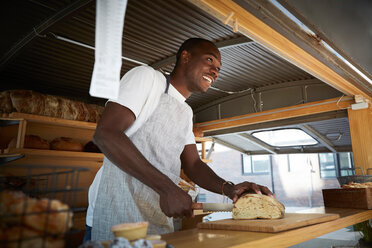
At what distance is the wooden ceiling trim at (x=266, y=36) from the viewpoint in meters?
1.72

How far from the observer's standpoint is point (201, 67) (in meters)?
1.75

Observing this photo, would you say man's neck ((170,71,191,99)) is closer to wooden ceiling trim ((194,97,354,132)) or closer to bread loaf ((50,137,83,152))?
bread loaf ((50,137,83,152))

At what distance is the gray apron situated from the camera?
4.76ft

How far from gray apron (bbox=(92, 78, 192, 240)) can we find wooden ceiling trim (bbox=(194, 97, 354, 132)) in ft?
9.23

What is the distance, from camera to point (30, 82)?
148 inches

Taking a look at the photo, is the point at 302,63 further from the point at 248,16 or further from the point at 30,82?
the point at 30,82

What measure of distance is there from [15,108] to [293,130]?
3.98m

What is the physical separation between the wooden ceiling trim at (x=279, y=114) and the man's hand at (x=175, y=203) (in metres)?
3.17

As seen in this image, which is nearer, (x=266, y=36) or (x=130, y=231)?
(x=130, y=231)

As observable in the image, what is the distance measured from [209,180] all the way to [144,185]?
2.03 ft

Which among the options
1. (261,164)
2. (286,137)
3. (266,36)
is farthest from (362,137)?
(261,164)

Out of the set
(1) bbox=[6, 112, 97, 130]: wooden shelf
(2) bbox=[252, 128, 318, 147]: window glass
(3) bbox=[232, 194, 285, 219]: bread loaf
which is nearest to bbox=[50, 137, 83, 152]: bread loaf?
(1) bbox=[6, 112, 97, 130]: wooden shelf

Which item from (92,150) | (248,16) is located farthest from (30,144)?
(248,16)

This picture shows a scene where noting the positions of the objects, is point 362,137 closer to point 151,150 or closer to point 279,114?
point 279,114
